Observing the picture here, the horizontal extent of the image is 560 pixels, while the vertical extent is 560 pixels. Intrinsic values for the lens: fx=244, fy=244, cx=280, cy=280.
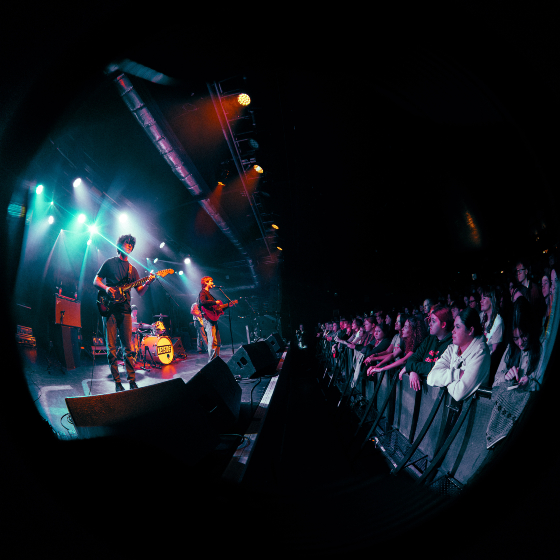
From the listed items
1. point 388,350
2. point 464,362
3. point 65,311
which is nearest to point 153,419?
point 65,311

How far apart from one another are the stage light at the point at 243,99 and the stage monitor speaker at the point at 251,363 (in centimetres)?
361

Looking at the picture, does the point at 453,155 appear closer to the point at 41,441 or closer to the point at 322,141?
the point at 41,441

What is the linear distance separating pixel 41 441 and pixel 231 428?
1.39m

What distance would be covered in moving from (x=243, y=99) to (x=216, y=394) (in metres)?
3.54

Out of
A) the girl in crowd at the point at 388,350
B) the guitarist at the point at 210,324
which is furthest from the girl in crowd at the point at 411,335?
the guitarist at the point at 210,324

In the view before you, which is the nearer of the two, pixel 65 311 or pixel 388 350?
pixel 65 311

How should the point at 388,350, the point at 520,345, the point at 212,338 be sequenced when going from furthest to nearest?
the point at 212,338 → the point at 388,350 → the point at 520,345

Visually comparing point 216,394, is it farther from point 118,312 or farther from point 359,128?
point 359,128

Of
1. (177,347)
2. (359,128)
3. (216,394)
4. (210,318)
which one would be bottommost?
(177,347)

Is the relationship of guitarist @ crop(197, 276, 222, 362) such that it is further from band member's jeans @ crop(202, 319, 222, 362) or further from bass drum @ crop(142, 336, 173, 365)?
bass drum @ crop(142, 336, 173, 365)

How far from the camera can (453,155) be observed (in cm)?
124

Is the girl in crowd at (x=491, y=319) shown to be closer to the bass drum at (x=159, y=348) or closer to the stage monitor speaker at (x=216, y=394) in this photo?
the stage monitor speaker at (x=216, y=394)

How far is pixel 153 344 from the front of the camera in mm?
6234

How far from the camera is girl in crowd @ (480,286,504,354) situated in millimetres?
2462
